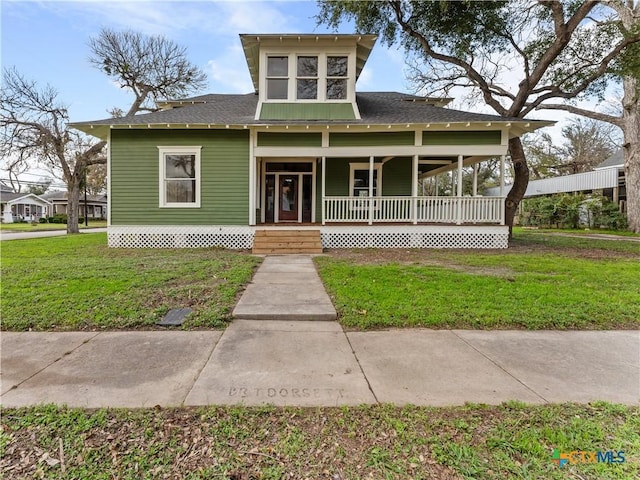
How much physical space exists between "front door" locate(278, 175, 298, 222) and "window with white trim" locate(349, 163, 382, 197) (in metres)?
2.25

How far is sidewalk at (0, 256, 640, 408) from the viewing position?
2.43 meters

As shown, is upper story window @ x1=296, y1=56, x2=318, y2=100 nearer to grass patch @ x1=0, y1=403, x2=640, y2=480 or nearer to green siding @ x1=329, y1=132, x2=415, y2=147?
green siding @ x1=329, y1=132, x2=415, y2=147

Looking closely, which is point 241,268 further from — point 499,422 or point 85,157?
point 85,157

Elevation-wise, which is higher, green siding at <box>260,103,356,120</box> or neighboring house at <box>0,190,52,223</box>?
green siding at <box>260,103,356,120</box>

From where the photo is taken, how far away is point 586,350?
3322 millimetres

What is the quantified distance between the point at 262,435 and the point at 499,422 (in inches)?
61.0

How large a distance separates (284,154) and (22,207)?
172 ft

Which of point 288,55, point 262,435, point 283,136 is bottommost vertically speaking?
point 262,435

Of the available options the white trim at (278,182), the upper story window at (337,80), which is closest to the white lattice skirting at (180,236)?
the white trim at (278,182)

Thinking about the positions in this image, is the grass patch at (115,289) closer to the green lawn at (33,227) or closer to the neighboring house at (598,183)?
the green lawn at (33,227)

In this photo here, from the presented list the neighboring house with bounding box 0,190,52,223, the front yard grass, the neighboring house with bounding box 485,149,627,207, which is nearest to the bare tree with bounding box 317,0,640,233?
the front yard grass

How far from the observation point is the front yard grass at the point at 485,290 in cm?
407

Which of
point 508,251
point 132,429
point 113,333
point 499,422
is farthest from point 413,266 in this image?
point 132,429

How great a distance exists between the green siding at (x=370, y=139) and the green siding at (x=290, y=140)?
537 mm
